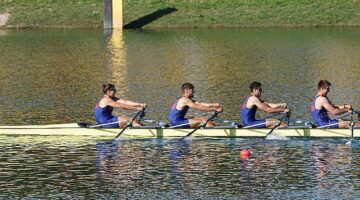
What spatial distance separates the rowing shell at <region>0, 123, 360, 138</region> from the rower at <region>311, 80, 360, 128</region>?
0.28 m

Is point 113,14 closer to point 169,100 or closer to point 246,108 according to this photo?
point 169,100

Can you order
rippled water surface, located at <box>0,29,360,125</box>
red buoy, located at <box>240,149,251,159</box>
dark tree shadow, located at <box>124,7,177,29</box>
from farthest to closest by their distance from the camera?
dark tree shadow, located at <box>124,7,177,29</box>, rippled water surface, located at <box>0,29,360,125</box>, red buoy, located at <box>240,149,251,159</box>

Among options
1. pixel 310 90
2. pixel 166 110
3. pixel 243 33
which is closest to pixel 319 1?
pixel 243 33

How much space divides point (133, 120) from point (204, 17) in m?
46.8

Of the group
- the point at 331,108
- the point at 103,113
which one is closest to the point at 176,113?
the point at 103,113

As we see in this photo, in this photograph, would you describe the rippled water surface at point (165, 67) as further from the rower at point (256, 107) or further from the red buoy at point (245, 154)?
the red buoy at point (245, 154)

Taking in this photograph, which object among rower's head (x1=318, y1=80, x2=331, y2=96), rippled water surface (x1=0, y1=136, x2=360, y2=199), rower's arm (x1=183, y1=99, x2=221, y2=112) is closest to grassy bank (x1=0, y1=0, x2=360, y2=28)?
rower's arm (x1=183, y1=99, x2=221, y2=112)

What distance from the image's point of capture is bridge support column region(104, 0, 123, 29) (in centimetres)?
8525

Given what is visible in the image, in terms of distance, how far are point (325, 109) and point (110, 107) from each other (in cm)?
788

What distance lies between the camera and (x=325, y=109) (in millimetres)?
39938

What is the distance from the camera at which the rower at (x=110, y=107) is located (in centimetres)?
4016

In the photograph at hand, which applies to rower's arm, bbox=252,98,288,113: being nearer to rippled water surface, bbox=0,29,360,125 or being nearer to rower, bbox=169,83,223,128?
rower, bbox=169,83,223,128

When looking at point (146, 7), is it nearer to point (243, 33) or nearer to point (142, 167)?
point (243, 33)

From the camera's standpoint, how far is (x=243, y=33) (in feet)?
270
